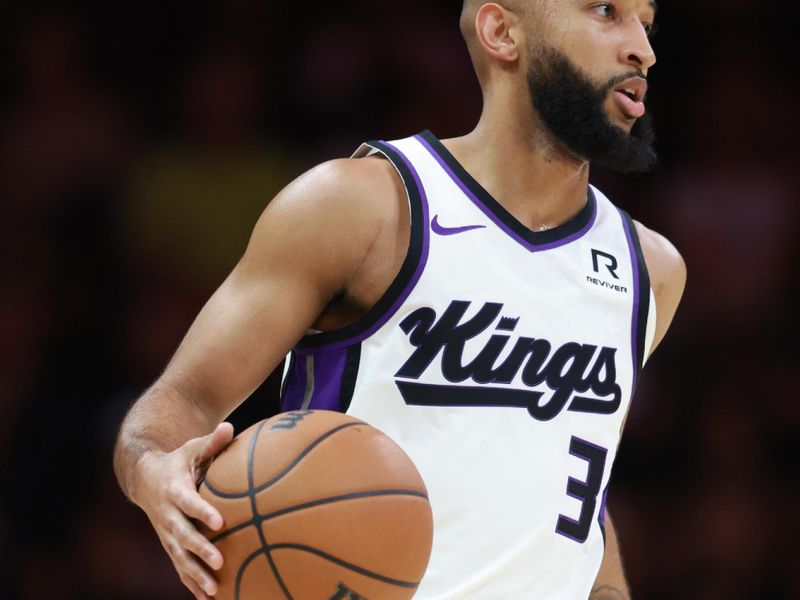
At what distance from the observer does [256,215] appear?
23.9 feet

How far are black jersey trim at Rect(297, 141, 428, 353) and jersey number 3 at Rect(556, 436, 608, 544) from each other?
26.1 inches

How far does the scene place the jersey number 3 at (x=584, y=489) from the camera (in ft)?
11.7

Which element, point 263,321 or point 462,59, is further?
point 462,59

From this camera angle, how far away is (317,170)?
3.51 meters

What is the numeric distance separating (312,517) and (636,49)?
71.6 inches

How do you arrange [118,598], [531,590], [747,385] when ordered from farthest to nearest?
[747,385] → [118,598] → [531,590]

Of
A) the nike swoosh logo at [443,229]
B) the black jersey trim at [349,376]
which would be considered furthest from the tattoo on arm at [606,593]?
the nike swoosh logo at [443,229]

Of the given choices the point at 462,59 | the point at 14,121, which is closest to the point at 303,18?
the point at 462,59

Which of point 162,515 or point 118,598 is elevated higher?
point 162,515

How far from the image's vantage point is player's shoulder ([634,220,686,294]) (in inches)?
159

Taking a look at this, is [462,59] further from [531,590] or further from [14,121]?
[531,590]

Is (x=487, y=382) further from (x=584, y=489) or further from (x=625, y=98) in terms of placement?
(x=625, y=98)

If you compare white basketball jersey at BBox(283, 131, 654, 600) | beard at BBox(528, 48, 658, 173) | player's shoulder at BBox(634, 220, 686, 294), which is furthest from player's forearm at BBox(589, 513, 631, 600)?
beard at BBox(528, 48, 658, 173)

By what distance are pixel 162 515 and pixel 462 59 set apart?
18.3 ft
